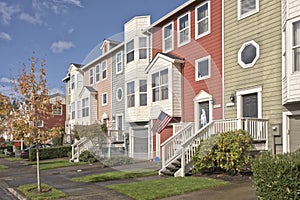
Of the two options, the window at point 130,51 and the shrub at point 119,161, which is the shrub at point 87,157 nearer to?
the shrub at point 119,161

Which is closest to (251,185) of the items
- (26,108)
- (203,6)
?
(26,108)

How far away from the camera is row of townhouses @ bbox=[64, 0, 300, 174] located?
10755 millimetres

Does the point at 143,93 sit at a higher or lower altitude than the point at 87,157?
higher

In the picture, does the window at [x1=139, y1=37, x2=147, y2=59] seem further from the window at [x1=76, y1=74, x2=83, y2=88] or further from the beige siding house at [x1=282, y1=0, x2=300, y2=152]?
the window at [x1=76, y1=74, x2=83, y2=88]

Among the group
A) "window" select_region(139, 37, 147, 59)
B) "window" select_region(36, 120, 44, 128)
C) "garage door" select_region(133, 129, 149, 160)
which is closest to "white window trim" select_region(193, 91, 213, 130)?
"garage door" select_region(133, 129, 149, 160)

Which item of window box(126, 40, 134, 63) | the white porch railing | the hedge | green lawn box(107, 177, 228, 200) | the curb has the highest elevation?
window box(126, 40, 134, 63)

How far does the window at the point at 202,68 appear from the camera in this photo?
1435 cm

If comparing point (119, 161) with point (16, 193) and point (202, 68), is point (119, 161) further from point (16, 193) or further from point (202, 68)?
point (202, 68)

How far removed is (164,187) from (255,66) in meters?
6.16

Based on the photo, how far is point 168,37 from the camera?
57.2ft

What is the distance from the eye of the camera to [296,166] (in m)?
5.37

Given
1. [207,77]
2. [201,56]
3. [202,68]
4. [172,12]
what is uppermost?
[172,12]

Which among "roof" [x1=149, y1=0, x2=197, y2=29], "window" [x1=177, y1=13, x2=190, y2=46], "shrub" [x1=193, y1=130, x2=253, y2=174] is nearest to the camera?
"shrub" [x1=193, y1=130, x2=253, y2=174]

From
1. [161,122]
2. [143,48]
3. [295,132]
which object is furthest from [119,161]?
[295,132]
